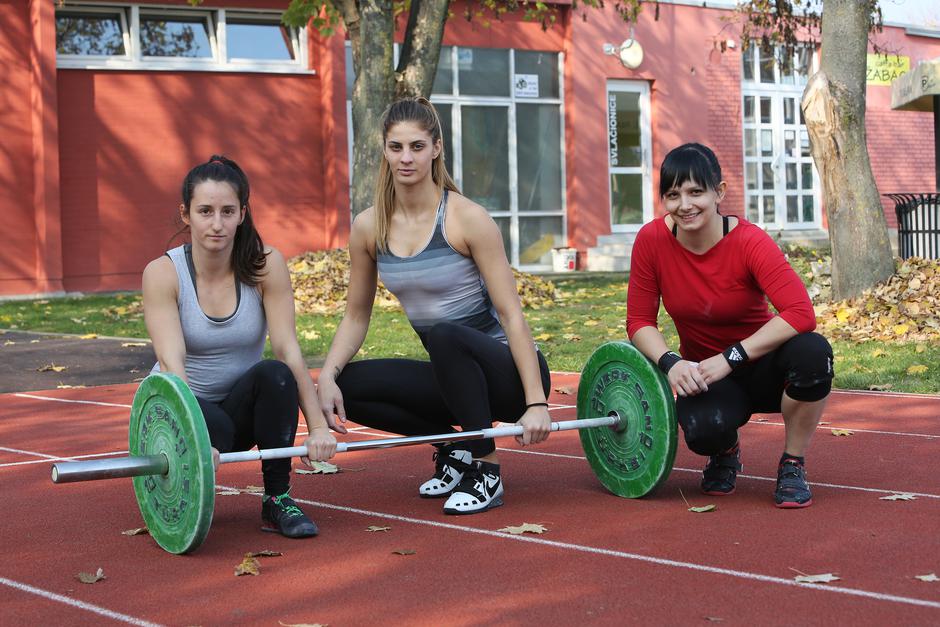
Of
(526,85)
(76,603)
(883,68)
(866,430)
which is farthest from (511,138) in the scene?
(76,603)

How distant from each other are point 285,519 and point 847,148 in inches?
319

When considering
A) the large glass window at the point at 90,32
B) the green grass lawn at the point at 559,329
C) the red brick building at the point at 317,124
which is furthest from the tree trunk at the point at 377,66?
the large glass window at the point at 90,32

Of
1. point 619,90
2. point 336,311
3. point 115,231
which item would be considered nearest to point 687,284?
point 336,311

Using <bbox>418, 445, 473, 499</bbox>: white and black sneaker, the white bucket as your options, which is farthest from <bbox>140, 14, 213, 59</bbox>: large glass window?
<bbox>418, 445, 473, 499</bbox>: white and black sneaker

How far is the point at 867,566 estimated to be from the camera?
12.0 ft

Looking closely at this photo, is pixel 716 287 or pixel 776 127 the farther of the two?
pixel 776 127

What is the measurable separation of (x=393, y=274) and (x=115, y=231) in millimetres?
14234

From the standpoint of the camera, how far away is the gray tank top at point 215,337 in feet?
14.3

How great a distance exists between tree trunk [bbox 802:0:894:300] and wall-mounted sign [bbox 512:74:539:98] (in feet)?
33.5

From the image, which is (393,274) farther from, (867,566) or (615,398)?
(867,566)

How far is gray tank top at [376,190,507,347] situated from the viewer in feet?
15.1

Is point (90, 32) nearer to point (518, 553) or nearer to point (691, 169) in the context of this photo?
point (691, 169)

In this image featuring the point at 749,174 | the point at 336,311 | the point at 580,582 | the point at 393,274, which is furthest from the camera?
the point at 749,174

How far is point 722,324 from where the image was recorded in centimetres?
467
